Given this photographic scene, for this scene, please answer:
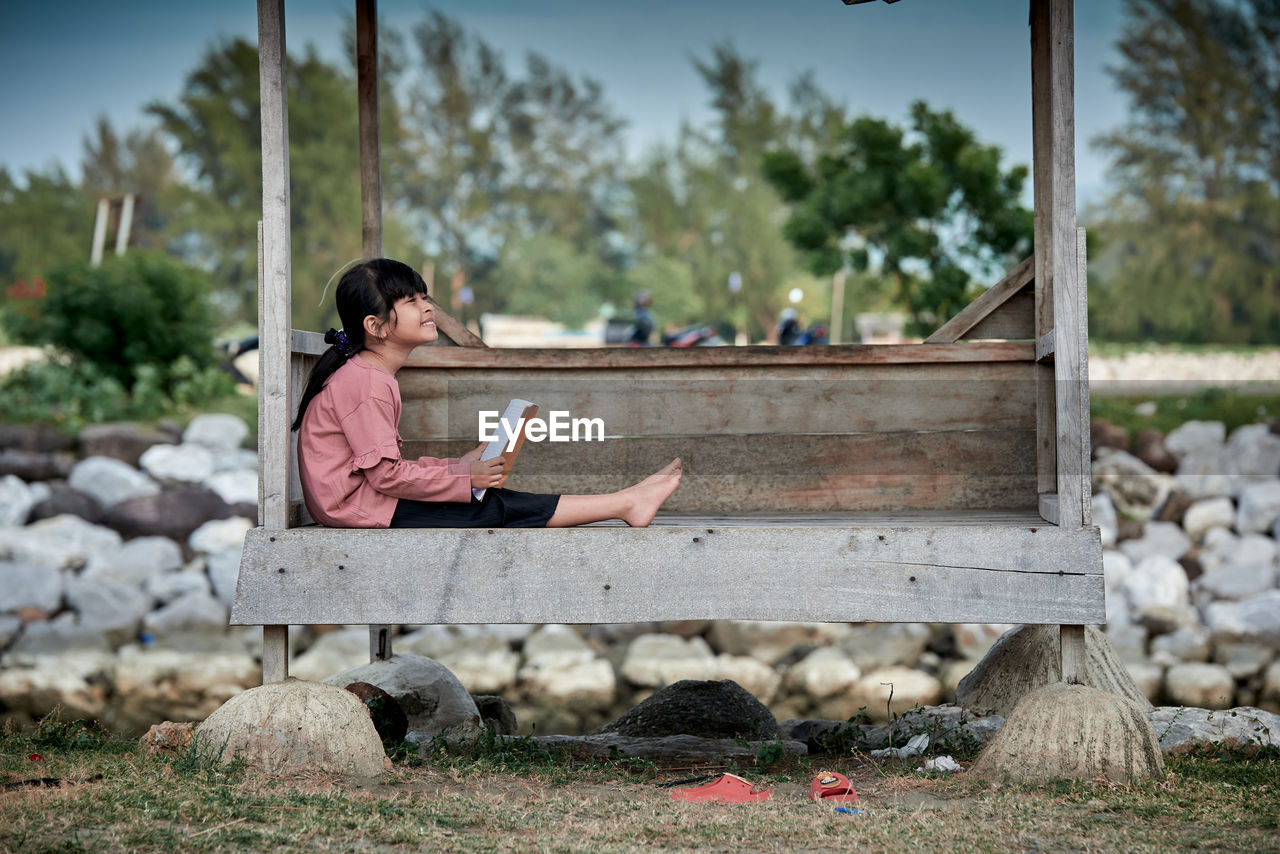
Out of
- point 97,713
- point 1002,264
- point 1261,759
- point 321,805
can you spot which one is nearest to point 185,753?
point 321,805

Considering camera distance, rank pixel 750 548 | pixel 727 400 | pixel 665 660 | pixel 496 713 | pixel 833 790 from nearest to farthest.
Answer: pixel 833 790
pixel 750 548
pixel 727 400
pixel 496 713
pixel 665 660

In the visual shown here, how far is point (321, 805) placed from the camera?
3.45 meters

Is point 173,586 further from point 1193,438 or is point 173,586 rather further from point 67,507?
point 1193,438

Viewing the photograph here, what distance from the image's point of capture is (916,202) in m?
15.8

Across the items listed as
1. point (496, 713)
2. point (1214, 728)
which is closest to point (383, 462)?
point (496, 713)

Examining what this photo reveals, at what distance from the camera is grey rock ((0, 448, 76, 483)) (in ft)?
41.8

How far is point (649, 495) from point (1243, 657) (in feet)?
27.4

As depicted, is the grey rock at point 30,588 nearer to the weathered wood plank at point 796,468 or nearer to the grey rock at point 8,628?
Answer: the grey rock at point 8,628

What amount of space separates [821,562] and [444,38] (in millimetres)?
31416

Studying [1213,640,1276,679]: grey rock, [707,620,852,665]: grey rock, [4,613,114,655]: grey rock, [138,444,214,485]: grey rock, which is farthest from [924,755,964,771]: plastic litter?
[138,444,214,485]: grey rock

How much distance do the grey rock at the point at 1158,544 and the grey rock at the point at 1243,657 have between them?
4.83ft

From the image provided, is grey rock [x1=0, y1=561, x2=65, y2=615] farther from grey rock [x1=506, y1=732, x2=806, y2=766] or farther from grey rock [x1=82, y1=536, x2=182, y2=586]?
grey rock [x1=506, y1=732, x2=806, y2=766]

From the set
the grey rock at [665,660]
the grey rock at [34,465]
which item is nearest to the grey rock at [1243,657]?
the grey rock at [665,660]

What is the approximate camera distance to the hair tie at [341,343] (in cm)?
420
